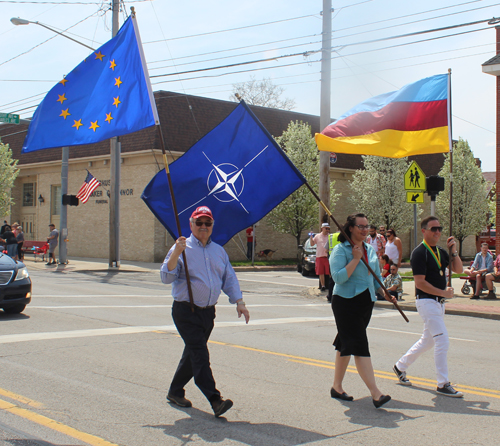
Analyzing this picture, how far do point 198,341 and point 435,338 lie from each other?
103 inches

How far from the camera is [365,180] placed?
35094mm

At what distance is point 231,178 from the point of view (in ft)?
22.0

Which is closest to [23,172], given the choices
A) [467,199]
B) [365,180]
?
[365,180]

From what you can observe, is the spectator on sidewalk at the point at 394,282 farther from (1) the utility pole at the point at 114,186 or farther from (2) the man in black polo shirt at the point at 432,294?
(1) the utility pole at the point at 114,186

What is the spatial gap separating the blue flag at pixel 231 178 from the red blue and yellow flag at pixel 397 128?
4831mm

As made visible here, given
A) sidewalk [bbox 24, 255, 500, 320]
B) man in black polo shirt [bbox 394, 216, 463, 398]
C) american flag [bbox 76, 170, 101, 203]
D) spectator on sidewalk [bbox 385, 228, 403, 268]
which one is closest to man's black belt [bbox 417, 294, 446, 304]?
man in black polo shirt [bbox 394, 216, 463, 398]

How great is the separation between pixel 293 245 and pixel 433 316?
27.8 meters

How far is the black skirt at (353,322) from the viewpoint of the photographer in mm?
5520

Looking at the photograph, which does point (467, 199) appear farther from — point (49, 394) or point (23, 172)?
point (49, 394)

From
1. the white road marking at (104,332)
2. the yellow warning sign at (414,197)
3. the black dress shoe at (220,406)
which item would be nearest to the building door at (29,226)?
the yellow warning sign at (414,197)

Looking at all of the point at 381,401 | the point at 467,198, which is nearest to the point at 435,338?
the point at 381,401

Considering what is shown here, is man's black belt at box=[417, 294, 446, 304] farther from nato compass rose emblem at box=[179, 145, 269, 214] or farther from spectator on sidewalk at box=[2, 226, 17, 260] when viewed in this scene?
spectator on sidewalk at box=[2, 226, 17, 260]

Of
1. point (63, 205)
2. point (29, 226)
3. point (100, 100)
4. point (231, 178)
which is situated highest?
point (100, 100)

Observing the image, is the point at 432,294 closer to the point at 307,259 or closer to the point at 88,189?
the point at 307,259
